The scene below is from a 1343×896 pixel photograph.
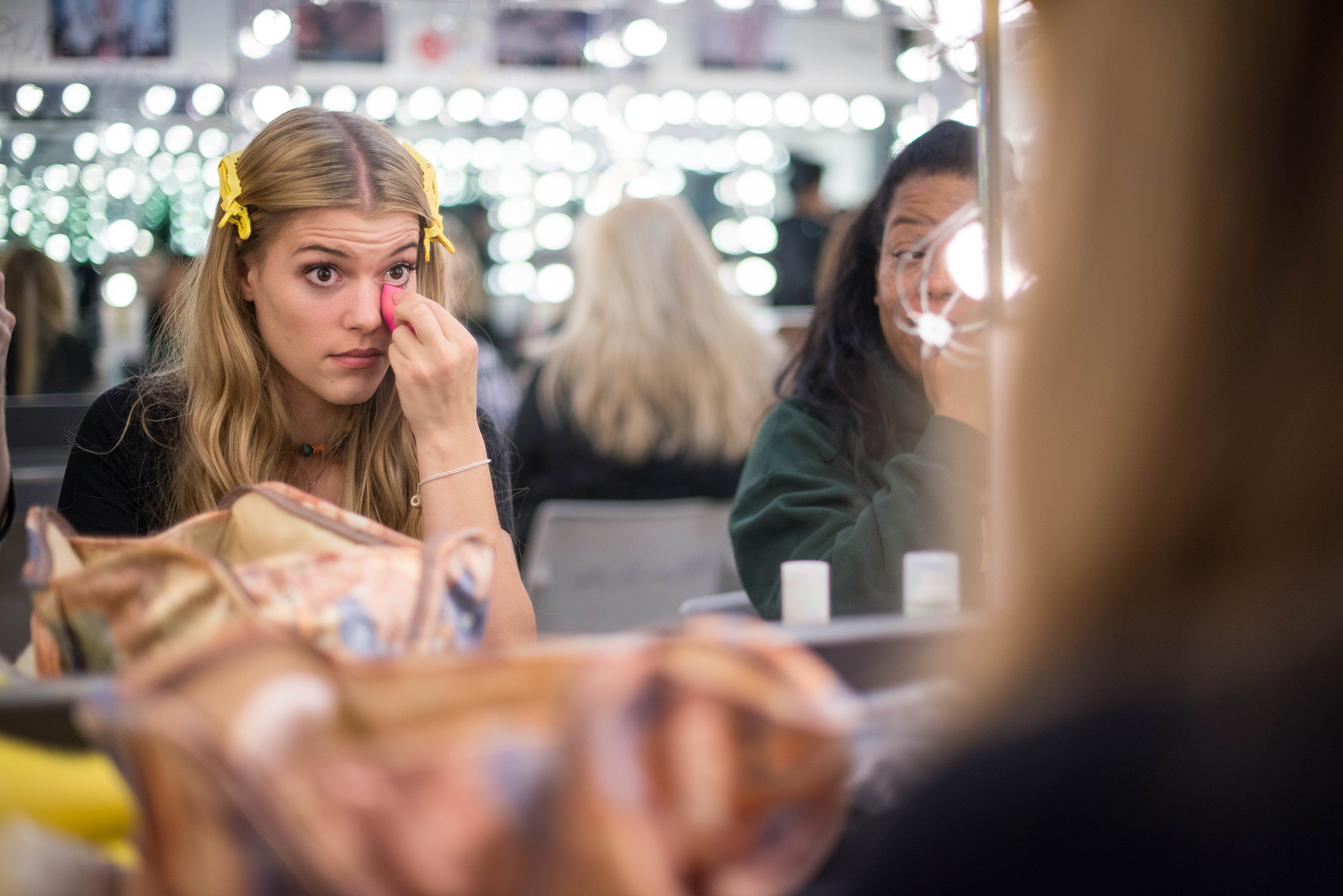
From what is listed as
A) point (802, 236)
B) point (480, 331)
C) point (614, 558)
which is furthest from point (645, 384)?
point (802, 236)

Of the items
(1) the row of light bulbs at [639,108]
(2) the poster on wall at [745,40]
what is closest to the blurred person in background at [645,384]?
(1) the row of light bulbs at [639,108]

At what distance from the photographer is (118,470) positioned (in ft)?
3.29

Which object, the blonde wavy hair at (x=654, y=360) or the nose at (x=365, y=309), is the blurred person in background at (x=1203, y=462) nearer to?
the nose at (x=365, y=309)

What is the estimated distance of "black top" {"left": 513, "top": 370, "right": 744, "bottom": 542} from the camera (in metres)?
2.03

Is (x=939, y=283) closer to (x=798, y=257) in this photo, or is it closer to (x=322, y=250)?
(x=322, y=250)

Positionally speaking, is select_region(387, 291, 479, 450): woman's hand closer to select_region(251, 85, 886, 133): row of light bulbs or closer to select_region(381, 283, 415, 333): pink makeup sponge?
select_region(381, 283, 415, 333): pink makeup sponge

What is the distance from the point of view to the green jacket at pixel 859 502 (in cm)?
84

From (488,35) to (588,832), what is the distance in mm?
3337

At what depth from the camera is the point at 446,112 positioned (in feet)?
12.1

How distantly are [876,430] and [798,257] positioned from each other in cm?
320

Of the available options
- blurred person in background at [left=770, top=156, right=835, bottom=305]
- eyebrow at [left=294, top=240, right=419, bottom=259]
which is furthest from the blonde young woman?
blurred person in background at [left=770, top=156, right=835, bottom=305]

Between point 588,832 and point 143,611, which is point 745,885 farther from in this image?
point 143,611

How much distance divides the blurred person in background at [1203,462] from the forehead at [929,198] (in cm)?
46

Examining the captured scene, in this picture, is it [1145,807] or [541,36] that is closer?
[1145,807]
